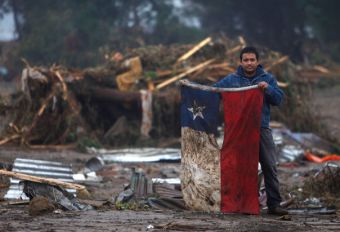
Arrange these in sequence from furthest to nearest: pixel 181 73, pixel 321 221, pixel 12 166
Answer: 1. pixel 181 73
2. pixel 12 166
3. pixel 321 221

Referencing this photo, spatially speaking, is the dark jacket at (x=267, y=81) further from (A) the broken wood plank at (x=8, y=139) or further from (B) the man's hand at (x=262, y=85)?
(A) the broken wood plank at (x=8, y=139)

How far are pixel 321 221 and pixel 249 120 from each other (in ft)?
4.03

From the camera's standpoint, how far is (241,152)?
7984mm

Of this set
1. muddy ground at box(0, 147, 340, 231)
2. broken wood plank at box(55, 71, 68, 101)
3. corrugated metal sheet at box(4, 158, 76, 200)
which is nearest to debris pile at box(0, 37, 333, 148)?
broken wood plank at box(55, 71, 68, 101)

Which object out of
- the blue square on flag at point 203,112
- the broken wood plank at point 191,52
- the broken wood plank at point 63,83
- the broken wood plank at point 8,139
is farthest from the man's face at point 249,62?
the broken wood plank at point 191,52

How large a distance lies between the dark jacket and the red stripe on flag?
10 centimetres

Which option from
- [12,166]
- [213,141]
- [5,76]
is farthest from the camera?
[5,76]

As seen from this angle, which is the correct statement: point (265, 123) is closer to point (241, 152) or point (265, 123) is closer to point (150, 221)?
point (241, 152)

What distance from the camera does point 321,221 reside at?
769cm

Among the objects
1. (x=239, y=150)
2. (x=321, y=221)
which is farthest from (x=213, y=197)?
(x=321, y=221)

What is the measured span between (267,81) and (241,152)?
2.55 feet

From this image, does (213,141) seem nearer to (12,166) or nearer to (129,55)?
(12,166)

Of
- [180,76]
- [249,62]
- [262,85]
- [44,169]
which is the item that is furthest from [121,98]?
[262,85]

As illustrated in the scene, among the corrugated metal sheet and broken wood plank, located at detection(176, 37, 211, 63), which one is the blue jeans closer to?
the corrugated metal sheet
